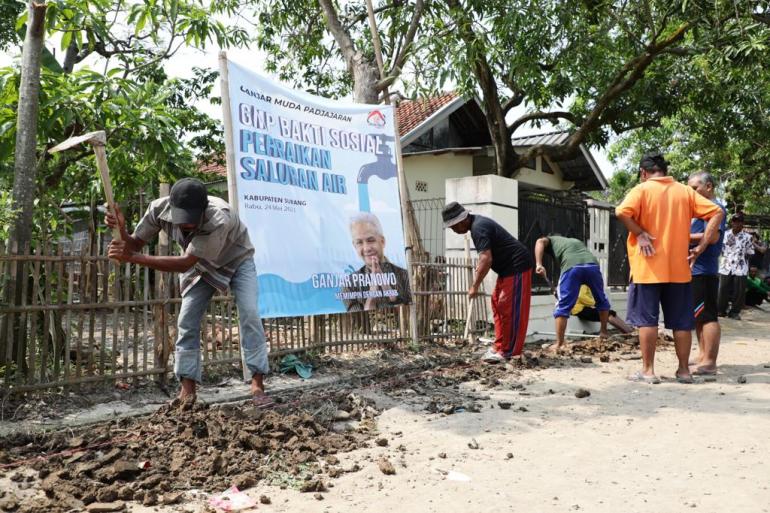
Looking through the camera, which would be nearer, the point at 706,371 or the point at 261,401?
the point at 261,401

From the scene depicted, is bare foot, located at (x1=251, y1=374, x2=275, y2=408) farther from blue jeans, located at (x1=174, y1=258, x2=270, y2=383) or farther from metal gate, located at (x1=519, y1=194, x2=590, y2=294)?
metal gate, located at (x1=519, y1=194, x2=590, y2=294)

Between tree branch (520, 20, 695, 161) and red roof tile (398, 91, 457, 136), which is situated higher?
red roof tile (398, 91, 457, 136)

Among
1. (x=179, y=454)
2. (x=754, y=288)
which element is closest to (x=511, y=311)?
(x=179, y=454)

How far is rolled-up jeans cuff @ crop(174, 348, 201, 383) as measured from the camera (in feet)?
14.6

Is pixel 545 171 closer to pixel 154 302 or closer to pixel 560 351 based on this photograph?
pixel 560 351

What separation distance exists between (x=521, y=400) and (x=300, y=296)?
202cm

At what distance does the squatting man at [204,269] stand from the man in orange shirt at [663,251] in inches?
120

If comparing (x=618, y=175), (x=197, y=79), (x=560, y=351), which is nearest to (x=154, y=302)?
(x=560, y=351)

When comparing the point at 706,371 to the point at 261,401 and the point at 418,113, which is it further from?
the point at 418,113

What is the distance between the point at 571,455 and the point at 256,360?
6.81 feet

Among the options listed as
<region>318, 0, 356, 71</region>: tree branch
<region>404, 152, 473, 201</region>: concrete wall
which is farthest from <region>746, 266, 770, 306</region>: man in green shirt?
<region>318, 0, 356, 71</region>: tree branch

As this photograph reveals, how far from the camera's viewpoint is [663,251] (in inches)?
216

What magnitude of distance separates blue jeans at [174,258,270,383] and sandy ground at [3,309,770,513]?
98 centimetres

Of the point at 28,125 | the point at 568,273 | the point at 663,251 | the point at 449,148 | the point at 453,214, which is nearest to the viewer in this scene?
the point at 28,125
